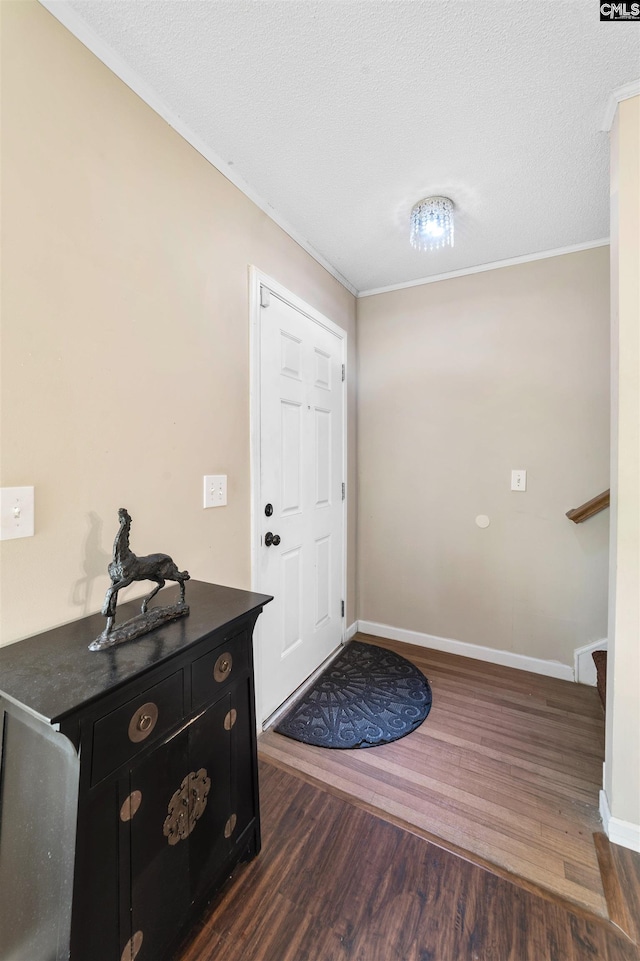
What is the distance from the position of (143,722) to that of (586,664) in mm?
2320

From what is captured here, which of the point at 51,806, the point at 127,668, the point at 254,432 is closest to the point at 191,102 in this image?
the point at 254,432

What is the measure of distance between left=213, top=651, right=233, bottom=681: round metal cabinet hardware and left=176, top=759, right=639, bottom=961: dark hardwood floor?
0.64 meters

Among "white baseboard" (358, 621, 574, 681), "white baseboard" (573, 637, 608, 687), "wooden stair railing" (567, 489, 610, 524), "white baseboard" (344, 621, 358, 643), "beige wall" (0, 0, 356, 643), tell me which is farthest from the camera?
"white baseboard" (344, 621, 358, 643)

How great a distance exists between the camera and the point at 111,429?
114 centimetres

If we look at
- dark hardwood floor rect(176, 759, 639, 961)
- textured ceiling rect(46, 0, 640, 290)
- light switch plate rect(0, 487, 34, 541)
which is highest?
textured ceiling rect(46, 0, 640, 290)

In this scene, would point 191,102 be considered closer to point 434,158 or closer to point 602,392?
point 434,158

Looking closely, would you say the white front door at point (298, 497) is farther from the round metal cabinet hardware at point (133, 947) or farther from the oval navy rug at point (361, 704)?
the round metal cabinet hardware at point (133, 947)

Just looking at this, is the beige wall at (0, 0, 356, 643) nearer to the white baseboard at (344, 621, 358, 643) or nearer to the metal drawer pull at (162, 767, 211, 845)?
the metal drawer pull at (162, 767, 211, 845)

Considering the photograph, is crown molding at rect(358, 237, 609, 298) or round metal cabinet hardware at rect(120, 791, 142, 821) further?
crown molding at rect(358, 237, 609, 298)

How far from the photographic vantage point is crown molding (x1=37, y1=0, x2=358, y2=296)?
39.8 inches

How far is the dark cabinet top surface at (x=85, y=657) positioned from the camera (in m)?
0.71

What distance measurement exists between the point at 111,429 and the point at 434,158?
1.60 metres

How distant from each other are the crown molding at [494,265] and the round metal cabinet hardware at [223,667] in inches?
98.4

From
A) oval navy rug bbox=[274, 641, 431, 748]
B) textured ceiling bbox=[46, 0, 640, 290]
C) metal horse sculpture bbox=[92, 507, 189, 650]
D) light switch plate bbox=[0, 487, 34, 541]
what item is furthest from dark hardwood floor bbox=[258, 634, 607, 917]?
textured ceiling bbox=[46, 0, 640, 290]
